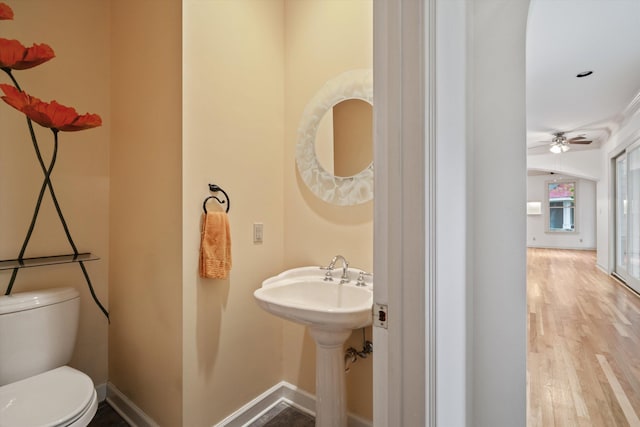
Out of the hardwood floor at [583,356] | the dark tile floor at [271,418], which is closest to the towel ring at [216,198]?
the dark tile floor at [271,418]

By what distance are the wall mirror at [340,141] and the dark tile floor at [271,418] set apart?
1.26m

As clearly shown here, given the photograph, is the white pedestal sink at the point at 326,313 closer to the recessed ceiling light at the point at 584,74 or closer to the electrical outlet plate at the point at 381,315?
the electrical outlet plate at the point at 381,315

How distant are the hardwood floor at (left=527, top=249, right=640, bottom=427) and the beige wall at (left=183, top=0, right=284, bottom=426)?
1.71 meters

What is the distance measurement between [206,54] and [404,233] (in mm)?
1408

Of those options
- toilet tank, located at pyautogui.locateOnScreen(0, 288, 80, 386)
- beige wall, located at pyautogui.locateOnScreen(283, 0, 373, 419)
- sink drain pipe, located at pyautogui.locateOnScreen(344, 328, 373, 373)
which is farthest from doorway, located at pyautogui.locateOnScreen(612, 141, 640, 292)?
toilet tank, located at pyautogui.locateOnScreen(0, 288, 80, 386)

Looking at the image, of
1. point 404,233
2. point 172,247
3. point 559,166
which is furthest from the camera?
point 559,166

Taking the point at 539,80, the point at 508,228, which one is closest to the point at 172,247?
the point at 508,228

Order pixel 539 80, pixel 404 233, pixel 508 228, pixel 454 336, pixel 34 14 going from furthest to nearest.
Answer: pixel 539 80 < pixel 34 14 < pixel 508 228 < pixel 454 336 < pixel 404 233

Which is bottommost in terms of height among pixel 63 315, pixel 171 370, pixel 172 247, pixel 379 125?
pixel 171 370

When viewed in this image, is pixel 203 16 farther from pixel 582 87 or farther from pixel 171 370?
pixel 582 87

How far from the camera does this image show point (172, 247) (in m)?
1.45

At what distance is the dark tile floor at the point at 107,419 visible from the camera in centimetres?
167

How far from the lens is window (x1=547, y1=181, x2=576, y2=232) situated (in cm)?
943

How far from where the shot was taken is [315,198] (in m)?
1.81
